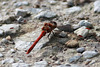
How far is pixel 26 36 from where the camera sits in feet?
11.0

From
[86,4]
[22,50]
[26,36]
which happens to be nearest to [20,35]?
[26,36]

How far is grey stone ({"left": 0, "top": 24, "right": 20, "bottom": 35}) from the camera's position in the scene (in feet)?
11.3

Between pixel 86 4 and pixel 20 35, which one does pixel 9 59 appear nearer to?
pixel 20 35

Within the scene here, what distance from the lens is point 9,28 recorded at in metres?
3.57

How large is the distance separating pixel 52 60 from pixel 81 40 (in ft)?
2.32

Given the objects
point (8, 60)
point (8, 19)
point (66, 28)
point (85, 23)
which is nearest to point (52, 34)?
point (66, 28)

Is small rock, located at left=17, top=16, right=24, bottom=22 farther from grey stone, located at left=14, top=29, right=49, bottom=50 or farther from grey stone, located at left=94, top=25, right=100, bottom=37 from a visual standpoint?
grey stone, located at left=94, top=25, right=100, bottom=37

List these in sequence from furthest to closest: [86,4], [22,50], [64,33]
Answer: [86,4], [64,33], [22,50]

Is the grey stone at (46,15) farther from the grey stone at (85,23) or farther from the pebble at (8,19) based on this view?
the grey stone at (85,23)

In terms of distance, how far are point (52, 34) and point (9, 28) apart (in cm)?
88

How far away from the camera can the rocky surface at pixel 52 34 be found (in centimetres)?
266

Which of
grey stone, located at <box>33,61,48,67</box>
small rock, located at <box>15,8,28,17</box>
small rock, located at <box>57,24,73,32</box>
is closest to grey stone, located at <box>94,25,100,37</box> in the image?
small rock, located at <box>57,24,73,32</box>

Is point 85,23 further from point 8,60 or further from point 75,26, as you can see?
point 8,60

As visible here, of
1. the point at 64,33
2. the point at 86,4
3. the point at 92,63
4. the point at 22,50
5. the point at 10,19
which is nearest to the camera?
the point at 92,63
